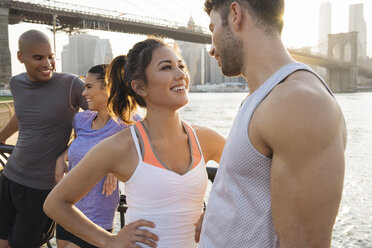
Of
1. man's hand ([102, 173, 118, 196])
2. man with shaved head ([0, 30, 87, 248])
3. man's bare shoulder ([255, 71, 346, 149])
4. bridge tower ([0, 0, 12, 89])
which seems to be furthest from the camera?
bridge tower ([0, 0, 12, 89])

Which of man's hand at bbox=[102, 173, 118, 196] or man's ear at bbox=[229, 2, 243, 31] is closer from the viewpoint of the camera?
man's ear at bbox=[229, 2, 243, 31]

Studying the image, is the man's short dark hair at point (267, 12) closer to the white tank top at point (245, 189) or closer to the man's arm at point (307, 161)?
the white tank top at point (245, 189)

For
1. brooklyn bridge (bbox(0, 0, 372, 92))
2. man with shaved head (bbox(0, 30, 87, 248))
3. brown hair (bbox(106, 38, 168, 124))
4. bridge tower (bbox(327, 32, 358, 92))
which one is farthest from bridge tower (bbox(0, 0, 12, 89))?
bridge tower (bbox(327, 32, 358, 92))

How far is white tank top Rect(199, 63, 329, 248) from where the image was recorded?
848 millimetres

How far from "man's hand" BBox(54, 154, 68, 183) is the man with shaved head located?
0.12m

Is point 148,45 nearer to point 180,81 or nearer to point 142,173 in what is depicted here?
point 180,81

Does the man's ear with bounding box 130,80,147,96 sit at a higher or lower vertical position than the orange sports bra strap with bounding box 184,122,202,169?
higher

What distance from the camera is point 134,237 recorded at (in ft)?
4.04

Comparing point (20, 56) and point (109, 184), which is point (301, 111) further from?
point (20, 56)

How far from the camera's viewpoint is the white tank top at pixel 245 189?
2.78 ft

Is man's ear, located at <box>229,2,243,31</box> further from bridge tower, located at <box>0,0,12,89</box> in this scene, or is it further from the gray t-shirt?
bridge tower, located at <box>0,0,12,89</box>

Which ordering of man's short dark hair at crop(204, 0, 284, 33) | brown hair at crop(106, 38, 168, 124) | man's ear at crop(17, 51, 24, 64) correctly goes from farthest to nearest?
→ 1. man's ear at crop(17, 51, 24, 64)
2. brown hair at crop(106, 38, 168, 124)
3. man's short dark hair at crop(204, 0, 284, 33)

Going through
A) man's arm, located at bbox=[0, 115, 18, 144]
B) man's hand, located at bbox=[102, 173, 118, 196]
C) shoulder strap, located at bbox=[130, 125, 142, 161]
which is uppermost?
shoulder strap, located at bbox=[130, 125, 142, 161]

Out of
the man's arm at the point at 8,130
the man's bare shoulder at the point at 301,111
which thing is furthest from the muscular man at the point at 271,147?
the man's arm at the point at 8,130
